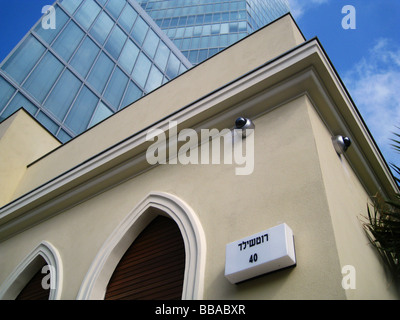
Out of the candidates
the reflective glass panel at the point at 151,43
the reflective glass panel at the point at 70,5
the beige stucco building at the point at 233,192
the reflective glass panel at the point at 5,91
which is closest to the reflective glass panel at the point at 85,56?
the reflective glass panel at the point at 70,5

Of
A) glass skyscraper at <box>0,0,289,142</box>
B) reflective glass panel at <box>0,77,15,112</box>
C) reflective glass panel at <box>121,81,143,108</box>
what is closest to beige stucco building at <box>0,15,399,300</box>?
reflective glass panel at <box>0,77,15,112</box>

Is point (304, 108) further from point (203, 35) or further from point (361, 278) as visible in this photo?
point (203, 35)

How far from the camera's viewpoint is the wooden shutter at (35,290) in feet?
20.0

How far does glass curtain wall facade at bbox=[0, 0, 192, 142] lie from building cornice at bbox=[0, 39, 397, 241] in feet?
21.9

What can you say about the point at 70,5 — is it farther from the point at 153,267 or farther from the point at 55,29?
the point at 153,267

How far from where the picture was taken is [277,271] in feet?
11.5

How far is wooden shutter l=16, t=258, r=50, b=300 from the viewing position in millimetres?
6102

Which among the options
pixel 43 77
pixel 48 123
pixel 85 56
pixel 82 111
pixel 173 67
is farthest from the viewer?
pixel 173 67

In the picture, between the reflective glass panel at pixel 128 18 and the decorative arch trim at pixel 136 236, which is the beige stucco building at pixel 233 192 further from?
the reflective glass panel at pixel 128 18

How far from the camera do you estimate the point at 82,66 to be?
639 inches

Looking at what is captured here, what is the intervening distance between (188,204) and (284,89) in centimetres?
189

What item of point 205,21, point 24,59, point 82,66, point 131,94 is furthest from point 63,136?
point 205,21

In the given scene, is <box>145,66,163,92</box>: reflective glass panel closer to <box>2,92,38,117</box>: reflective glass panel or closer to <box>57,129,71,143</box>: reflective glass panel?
<box>57,129,71,143</box>: reflective glass panel

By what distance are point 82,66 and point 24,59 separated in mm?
2735
